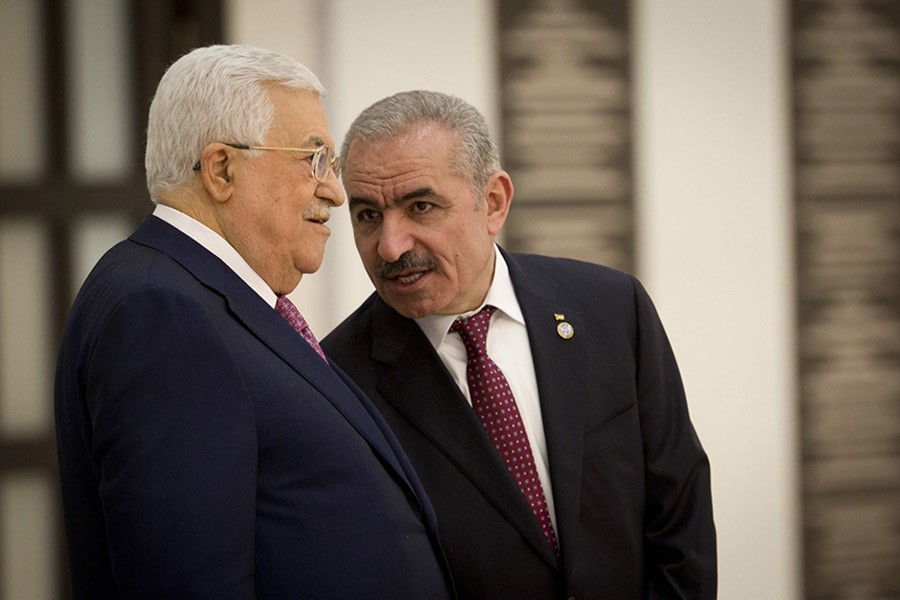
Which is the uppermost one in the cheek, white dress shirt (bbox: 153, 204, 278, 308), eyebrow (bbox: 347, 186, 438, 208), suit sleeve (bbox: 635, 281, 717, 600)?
eyebrow (bbox: 347, 186, 438, 208)

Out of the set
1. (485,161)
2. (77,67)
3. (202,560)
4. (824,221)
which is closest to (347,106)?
(77,67)

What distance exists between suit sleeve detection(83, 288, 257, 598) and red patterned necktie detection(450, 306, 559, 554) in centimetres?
62

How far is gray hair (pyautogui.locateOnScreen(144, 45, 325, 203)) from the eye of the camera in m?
1.33

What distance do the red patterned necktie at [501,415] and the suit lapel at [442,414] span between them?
38 millimetres

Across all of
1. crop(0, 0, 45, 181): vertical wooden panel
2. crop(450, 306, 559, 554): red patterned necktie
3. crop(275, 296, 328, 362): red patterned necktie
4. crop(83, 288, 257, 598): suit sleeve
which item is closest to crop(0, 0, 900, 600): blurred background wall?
crop(0, 0, 45, 181): vertical wooden panel

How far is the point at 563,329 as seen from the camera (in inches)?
72.7

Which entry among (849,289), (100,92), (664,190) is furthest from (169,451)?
(849,289)

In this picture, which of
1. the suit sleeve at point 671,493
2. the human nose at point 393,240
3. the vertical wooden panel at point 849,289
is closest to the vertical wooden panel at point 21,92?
the human nose at point 393,240

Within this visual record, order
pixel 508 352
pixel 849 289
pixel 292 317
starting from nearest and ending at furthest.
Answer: pixel 292 317 < pixel 508 352 < pixel 849 289

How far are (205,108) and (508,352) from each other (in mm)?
717

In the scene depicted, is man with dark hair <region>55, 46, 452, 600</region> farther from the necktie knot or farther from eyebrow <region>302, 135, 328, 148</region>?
the necktie knot

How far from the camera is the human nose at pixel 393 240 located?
1722 mm

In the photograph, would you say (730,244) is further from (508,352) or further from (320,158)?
(320,158)

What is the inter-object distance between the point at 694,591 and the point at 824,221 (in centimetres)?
184
